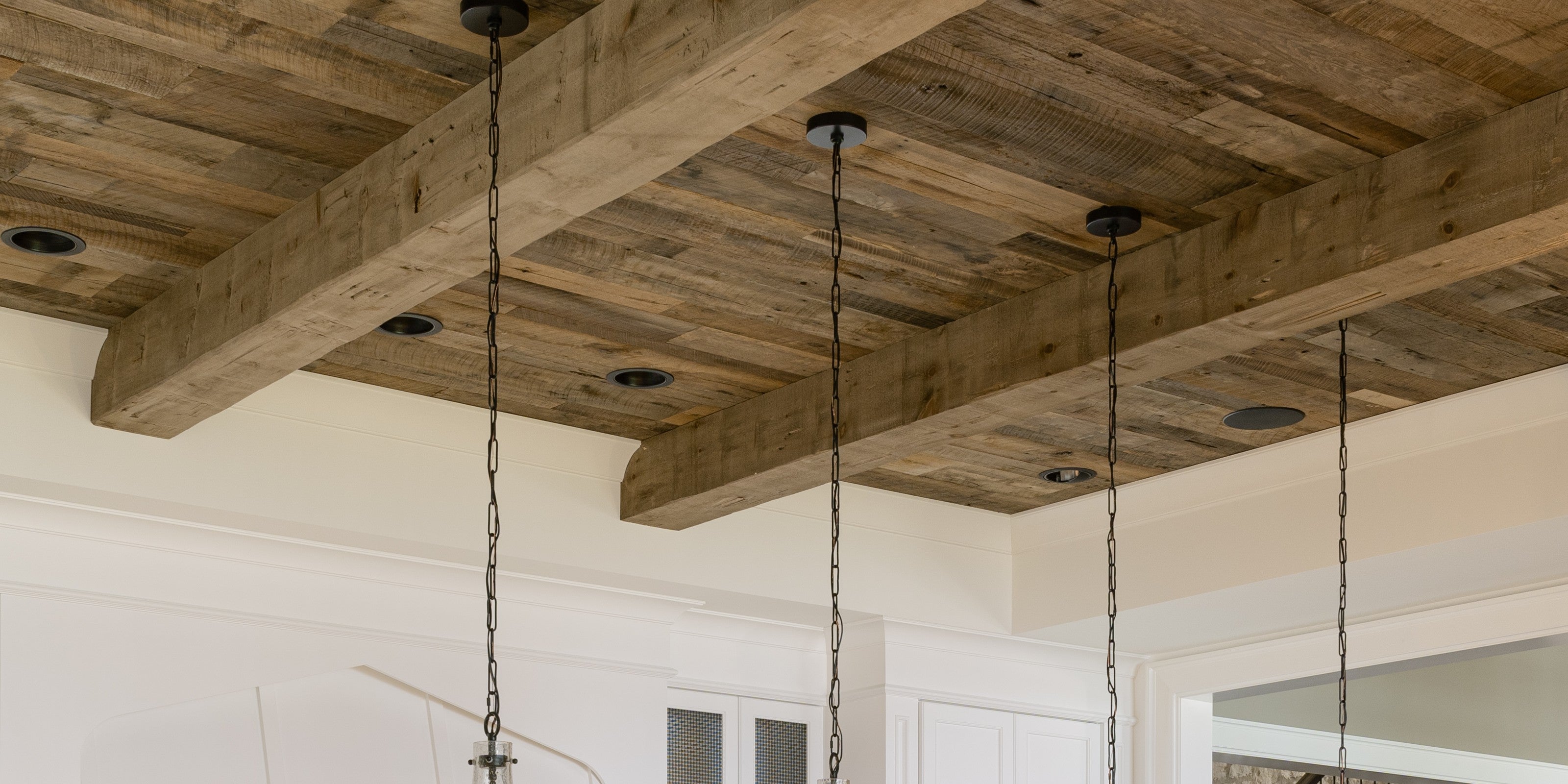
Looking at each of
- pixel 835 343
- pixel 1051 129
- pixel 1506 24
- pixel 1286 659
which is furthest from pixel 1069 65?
pixel 1286 659

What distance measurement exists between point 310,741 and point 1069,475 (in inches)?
101

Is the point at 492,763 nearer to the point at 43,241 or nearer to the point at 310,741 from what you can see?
the point at 43,241

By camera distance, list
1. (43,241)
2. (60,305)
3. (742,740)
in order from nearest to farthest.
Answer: (43,241), (60,305), (742,740)

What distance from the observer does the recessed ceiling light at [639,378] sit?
4.45 meters

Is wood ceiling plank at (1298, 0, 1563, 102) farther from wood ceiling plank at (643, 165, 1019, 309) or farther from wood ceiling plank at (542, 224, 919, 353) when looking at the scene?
wood ceiling plank at (542, 224, 919, 353)

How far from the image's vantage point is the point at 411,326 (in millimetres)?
4152

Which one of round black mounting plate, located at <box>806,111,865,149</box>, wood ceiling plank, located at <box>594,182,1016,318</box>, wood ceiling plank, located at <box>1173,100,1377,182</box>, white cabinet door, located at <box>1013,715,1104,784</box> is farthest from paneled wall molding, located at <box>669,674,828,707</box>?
wood ceiling plank, located at <box>1173,100,1377,182</box>

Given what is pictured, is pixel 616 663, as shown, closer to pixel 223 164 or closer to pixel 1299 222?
pixel 223 164

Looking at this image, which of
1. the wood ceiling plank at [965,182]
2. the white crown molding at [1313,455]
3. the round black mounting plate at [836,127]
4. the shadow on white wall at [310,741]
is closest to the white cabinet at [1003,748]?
the white crown molding at [1313,455]

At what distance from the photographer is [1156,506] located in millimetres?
5430

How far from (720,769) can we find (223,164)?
3149 millimetres

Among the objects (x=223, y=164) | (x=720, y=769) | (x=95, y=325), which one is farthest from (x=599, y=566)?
(x=223, y=164)

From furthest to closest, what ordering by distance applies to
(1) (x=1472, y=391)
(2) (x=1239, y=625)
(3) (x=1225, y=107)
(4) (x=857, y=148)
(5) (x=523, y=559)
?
(2) (x=1239, y=625) → (5) (x=523, y=559) → (1) (x=1472, y=391) → (4) (x=857, y=148) → (3) (x=1225, y=107)

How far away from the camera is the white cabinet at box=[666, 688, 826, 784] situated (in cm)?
561
